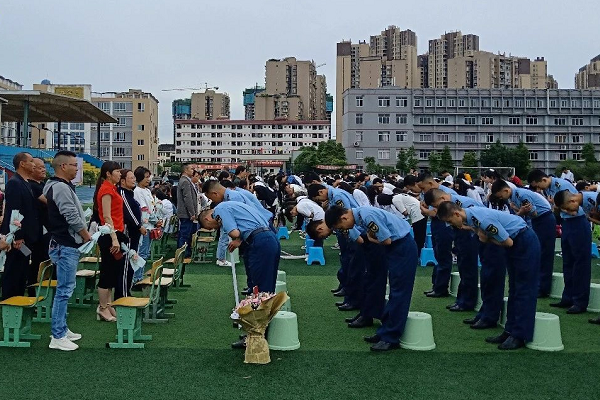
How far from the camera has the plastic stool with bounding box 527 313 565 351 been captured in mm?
6090

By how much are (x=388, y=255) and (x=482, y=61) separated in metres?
110

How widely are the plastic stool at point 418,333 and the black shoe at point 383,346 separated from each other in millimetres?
95

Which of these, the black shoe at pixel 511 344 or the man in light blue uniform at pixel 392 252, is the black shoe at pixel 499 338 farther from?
the man in light blue uniform at pixel 392 252

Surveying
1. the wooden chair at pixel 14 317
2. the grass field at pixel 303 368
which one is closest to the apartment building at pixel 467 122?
the grass field at pixel 303 368

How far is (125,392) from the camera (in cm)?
484

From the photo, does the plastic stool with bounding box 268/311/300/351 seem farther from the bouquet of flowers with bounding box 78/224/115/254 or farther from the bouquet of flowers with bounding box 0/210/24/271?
the bouquet of flowers with bounding box 0/210/24/271

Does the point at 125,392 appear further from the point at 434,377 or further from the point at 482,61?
the point at 482,61

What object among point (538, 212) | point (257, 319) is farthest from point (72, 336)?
point (538, 212)

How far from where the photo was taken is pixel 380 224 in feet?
19.8

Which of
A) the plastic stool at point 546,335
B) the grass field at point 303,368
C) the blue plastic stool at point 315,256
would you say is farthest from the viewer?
the blue plastic stool at point 315,256

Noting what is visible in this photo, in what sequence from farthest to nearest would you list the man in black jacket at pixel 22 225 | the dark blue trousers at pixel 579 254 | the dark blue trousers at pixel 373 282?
the dark blue trousers at pixel 579 254 < the dark blue trousers at pixel 373 282 < the man in black jacket at pixel 22 225

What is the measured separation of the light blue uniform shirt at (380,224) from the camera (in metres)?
6.02

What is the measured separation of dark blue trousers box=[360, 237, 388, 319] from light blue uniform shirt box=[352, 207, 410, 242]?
75 centimetres

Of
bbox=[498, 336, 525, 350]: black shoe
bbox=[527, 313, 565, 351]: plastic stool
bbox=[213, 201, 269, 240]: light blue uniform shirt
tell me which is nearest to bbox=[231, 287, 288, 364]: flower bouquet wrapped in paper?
bbox=[213, 201, 269, 240]: light blue uniform shirt
